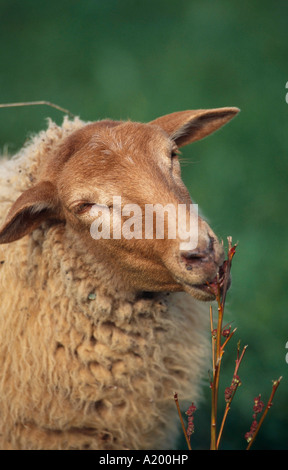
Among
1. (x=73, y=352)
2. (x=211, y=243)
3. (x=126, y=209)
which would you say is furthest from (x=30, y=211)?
(x=211, y=243)

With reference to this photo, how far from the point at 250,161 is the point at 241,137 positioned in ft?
1.60

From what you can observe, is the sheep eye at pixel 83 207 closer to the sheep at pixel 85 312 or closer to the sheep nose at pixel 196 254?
the sheep at pixel 85 312

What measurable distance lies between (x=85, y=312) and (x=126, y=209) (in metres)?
0.59

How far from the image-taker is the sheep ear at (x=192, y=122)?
2975 mm

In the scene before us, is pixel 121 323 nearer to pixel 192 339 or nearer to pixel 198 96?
pixel 192 339

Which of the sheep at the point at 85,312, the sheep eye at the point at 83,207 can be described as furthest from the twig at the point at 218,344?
the sheep eye at the point at 83,207

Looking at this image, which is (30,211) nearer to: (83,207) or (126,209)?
(83,207)

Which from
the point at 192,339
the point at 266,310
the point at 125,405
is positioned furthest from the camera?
the point at 266,310

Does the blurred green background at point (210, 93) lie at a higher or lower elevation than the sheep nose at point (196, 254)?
higher

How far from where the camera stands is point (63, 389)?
2.79 meters

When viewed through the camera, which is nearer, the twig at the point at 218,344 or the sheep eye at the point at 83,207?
the twig at the point at 218,344

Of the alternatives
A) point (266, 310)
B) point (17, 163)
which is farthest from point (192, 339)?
point (266, 310)

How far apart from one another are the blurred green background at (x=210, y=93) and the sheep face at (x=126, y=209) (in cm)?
207

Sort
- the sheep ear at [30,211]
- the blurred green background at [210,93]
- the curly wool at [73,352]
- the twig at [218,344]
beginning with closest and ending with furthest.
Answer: the twig at [218,344]
the sheep ear at [30,211]
the curly wool at [73,352]
the blurred green background at [210,93]
